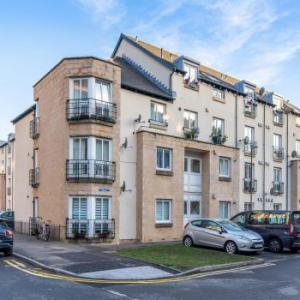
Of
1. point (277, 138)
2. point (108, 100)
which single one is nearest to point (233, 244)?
point (108, 100)

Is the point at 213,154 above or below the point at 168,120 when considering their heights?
below

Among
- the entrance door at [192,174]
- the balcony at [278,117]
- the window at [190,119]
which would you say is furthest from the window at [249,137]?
the window at [190,119]

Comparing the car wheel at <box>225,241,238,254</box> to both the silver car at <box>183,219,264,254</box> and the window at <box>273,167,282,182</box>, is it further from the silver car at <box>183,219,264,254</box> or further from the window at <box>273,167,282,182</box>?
the window at <box>273,167,282,182</box>

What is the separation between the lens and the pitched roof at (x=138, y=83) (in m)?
26.2

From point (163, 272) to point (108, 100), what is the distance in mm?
12361

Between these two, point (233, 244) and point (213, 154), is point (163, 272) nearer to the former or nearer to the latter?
point (233, 244)

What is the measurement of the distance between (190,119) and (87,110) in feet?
27.8

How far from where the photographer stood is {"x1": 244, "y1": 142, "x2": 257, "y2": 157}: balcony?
3394cm

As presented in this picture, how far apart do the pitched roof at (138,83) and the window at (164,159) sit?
3.25m

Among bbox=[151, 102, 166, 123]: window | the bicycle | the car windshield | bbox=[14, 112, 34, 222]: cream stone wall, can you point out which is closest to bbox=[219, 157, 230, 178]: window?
bbox=[151, 102, 166, 123]: window

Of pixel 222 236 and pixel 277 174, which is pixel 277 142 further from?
pixel 222 236

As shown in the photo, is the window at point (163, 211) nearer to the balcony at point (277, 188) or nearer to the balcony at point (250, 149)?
the balcony at point (250, 149)

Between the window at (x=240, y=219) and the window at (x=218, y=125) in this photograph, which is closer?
the window at (x=240, y=219)

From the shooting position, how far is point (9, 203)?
54.7 metres
